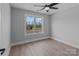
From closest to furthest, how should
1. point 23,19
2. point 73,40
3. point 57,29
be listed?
point 73,40
point 23,19
point 57,29

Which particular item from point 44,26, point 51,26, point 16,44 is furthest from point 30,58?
point 51,26

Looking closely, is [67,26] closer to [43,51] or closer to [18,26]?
[43,51]

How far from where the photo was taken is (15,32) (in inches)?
139

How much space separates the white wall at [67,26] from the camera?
324 centimetres

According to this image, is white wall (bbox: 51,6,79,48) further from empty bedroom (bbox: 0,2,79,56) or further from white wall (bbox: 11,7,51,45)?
white wall (bbox: 11,7,51,45)

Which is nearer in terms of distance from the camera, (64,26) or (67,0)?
(67,0)

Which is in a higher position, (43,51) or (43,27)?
(43,27)

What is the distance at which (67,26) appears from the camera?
144 inches

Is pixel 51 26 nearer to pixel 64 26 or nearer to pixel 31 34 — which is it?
pixel 64 26

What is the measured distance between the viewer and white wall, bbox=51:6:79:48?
10.6 ft

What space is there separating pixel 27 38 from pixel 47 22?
141 centimetres

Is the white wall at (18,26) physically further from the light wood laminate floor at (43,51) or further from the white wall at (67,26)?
the white wall at (67,26)

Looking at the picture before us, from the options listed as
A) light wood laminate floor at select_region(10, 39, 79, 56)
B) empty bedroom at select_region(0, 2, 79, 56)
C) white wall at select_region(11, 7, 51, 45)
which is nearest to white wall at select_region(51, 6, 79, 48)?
empty bedroom at select_region(0, 2, 79, 56)

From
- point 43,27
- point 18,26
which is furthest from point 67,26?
point 18,26
